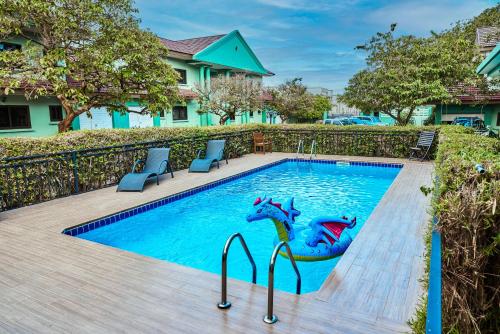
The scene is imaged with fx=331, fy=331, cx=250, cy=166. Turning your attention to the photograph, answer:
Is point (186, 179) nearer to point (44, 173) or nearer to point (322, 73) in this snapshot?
point (44, 173)

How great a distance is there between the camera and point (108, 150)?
8.57 m

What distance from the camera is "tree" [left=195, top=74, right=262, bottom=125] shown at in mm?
19125

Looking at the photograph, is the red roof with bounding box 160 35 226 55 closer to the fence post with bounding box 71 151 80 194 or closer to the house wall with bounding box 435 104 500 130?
the fence post with bounding box 71 151 80 194

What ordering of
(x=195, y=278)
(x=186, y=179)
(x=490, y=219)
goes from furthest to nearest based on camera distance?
(x=186, y=179) < (x=195, y=278) < (x=490, y=219)

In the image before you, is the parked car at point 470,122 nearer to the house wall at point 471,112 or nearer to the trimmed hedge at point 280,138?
the house wall at point 471,112

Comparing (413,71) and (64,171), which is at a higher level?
(413,71)

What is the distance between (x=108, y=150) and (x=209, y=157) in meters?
3.62

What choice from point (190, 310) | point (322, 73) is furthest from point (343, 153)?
point (322, 73)

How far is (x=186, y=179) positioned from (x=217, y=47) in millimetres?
18255

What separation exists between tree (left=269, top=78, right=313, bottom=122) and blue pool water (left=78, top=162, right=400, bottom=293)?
48.8 ft

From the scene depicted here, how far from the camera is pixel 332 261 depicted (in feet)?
15.9

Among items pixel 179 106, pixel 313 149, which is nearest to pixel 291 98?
pixel 179 106

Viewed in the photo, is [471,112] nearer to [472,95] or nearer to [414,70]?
[472,95]

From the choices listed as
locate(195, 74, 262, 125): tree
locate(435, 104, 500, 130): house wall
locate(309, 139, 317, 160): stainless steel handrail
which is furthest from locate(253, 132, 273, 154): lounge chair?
locate(435, 104, 500, 130): house wall
